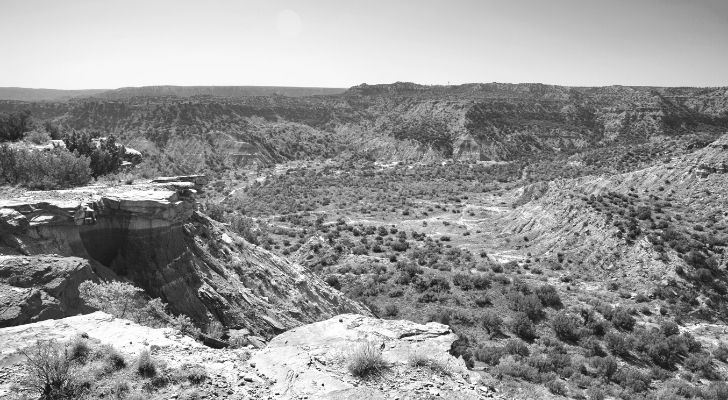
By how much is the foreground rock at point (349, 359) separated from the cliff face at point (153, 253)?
584 cm

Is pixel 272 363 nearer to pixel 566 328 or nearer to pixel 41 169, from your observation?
pixel 41 169

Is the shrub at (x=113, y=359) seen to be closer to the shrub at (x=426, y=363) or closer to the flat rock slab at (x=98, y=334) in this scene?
the flat rock slab at (x=98, y=334)

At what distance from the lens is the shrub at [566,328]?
22050 mm

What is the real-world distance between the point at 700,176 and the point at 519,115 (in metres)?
79.2

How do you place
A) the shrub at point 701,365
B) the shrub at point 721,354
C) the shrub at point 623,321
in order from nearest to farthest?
the shrub at point 701,365 → the shrub at point 721,354 → the shrub at point 623,321

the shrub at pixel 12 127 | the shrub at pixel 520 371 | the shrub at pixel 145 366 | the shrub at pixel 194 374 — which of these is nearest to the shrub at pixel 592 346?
the shrub at pixel 520 371

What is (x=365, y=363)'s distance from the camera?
31.2 feet

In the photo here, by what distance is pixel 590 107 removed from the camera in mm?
118125

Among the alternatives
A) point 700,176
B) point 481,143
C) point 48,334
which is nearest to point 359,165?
point 481,143

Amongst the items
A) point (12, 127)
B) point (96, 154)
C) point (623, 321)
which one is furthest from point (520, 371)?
point (12, 127)

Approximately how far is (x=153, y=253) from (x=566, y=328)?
20592mm

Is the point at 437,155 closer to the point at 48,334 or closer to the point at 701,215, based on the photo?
the point at 701,215

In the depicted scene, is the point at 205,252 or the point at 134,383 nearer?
the point at 134,383

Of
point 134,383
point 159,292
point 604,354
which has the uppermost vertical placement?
point 134,383
